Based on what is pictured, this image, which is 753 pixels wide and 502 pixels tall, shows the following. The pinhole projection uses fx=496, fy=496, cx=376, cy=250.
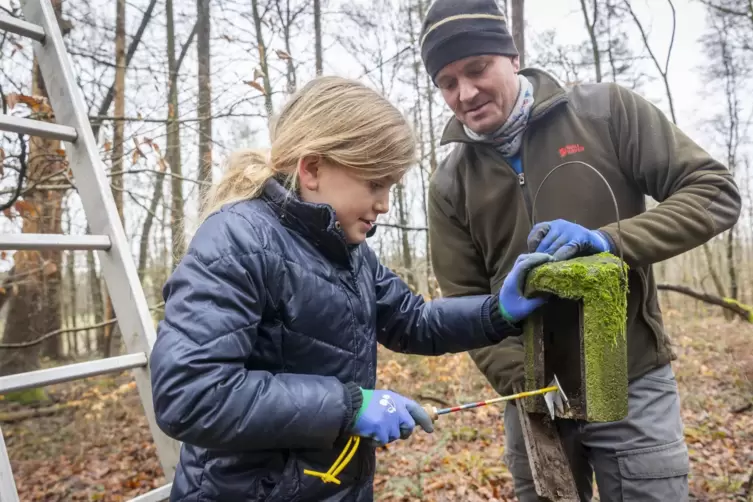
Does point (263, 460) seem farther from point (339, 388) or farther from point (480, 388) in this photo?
point (480, 388)

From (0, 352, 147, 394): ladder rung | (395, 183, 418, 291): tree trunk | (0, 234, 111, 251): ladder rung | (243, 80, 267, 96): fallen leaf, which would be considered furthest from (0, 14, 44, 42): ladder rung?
(395, 183, 418, 291): tree trunk

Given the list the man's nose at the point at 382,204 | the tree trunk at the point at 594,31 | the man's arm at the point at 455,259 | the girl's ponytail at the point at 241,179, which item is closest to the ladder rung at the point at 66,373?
the girl's ponytail at the point at 241,179

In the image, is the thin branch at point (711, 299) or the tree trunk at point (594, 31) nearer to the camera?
the thin branch at point (711, 299)

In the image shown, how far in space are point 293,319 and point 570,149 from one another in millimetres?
1319

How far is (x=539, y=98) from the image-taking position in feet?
6.78

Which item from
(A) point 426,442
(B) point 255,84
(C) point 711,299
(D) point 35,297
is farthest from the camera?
(D) point 35,297

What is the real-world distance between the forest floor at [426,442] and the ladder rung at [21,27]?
13.2ft

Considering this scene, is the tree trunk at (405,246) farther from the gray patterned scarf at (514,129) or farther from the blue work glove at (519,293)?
the blue work glove at (519,293)

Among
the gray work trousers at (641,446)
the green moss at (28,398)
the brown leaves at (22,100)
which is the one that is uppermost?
the brown leaves at (22,100)

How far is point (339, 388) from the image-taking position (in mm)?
1354

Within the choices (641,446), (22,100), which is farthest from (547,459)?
(22,100)

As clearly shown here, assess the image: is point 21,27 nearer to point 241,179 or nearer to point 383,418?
point 241,179

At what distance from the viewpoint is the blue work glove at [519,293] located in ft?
5.51

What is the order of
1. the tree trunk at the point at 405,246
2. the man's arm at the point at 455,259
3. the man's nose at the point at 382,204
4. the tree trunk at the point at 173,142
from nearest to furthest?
the man's nose at the point at 382,204 < the man's arm at the point at 455,259 < the tree trunk at the point at 173,142 < the tree trunk at the point at 405,246
